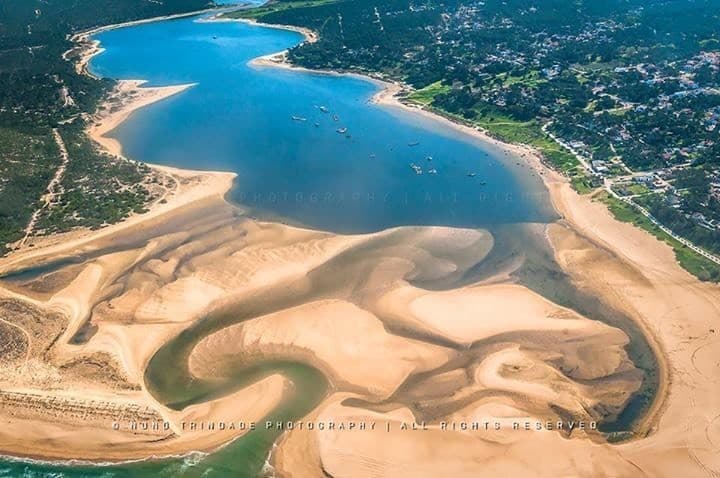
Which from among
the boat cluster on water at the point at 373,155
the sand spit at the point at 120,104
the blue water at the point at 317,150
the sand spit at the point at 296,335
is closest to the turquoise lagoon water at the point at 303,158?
the blue water at the point at 317,150

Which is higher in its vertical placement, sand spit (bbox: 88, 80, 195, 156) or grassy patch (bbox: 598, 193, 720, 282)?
sand spit (bbox: 88, 80, 195, 156)

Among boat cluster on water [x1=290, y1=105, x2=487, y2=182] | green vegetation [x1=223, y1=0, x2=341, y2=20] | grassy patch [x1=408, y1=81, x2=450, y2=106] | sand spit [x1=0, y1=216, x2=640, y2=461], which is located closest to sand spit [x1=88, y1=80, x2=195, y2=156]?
boat cluster on water [x1=290, y1=105, x2=487, y2=182]

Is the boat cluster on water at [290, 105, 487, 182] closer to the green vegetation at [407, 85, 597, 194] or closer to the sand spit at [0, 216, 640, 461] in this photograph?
the green vegetation at [407, 85, 597, 194]

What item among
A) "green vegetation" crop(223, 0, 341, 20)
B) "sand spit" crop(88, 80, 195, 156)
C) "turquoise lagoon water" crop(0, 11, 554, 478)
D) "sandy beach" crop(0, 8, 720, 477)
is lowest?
"sandy beach" crop(0, 8, 720, 477)

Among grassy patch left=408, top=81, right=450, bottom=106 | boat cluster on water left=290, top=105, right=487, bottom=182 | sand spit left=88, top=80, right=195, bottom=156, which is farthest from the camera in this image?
grassy patch left=408, top=81, right=450, bottom=106

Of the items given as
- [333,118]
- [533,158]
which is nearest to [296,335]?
[533,158]

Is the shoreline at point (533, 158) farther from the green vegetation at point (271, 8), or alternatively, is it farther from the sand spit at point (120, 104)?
the sand spit at point (120, 104)

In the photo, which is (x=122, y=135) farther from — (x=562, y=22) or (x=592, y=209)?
(x=562, y=22)

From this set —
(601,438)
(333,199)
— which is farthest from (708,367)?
(333,199)

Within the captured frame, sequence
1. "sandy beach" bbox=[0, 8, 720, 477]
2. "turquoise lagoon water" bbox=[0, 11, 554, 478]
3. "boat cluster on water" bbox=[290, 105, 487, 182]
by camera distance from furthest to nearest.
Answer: "boat cluster on water" bbox=[290, 105, 487, 182] < "turquoise lagoon water" bbox=[0, 11, 554, 478] < "sandy beach" bbox=[0, 8, 720, 477]
